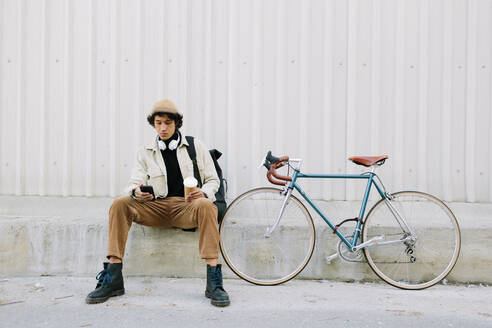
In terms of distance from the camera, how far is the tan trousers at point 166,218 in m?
3.37

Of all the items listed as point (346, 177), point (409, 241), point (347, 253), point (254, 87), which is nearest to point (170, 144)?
point (254, 87)

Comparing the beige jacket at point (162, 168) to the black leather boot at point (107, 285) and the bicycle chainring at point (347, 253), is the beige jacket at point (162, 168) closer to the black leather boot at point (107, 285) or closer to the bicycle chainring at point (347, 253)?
the black leather boot at point (107, 285)

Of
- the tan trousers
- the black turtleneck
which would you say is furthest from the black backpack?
the tan trousers

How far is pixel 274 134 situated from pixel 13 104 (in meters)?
2.72

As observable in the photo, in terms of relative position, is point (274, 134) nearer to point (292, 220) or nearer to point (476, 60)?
point (292, 220)

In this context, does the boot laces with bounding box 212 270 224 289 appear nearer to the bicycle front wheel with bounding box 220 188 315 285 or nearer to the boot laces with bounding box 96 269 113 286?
the bicycle front wheel with bounding box 220 188 315 285

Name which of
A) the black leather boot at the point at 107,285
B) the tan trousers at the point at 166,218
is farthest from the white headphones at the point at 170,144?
the black leather boot at the point at 107,285

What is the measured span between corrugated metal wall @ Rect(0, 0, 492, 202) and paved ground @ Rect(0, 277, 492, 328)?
3.17 feet

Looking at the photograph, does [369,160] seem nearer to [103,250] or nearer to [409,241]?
[409,241]

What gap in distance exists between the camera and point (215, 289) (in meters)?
3.34

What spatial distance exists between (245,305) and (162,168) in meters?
1.37

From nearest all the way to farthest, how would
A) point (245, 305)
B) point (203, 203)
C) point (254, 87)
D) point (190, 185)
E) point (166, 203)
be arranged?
point (190, 185), point (245, 305), point (203, 203), point (166, 203), point (254, 87)

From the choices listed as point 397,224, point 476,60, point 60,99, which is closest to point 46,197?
point 60,99

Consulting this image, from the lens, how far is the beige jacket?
12.0ft
